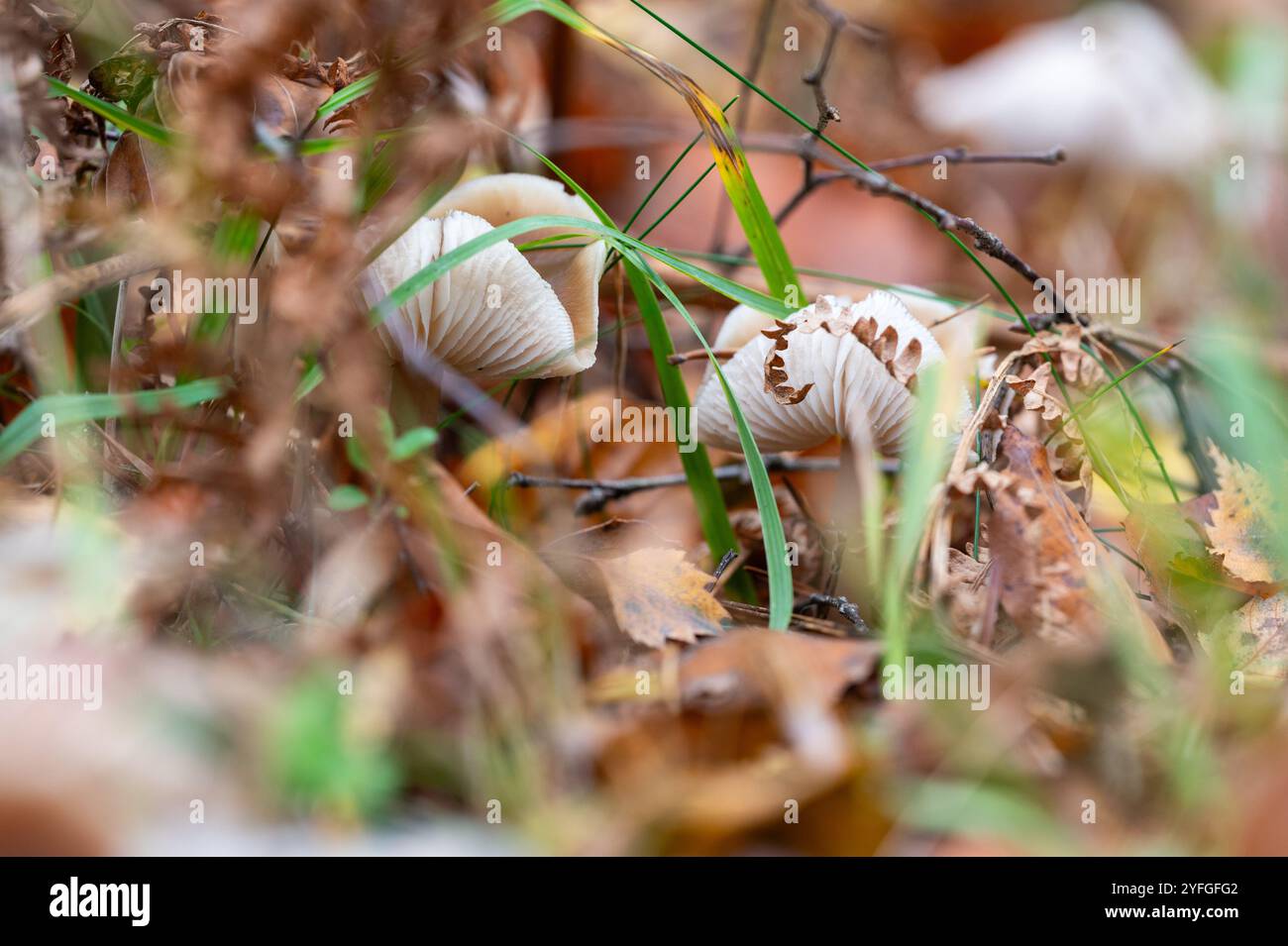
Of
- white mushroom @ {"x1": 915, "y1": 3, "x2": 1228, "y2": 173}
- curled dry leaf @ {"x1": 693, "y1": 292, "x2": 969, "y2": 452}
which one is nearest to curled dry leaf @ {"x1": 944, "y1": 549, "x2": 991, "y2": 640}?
curled dry leaf @ {"x1": 693, "y1": 292, "x2": 969, "y2": 452}

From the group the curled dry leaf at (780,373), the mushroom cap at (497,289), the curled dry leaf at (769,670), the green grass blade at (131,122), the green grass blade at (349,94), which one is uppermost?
the green grass blade at (349,94)

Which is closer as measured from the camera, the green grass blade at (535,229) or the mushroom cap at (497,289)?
the green grass blade at (535,229)

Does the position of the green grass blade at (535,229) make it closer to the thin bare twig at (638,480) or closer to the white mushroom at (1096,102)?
the thin bare twig at (638,480)

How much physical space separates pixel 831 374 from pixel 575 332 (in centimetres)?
31

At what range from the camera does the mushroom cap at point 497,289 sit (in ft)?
3.59

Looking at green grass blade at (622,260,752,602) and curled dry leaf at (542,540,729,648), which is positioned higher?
green grass blade at (622,260,752,602)

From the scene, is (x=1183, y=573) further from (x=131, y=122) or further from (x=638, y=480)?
(x=131, y=122)

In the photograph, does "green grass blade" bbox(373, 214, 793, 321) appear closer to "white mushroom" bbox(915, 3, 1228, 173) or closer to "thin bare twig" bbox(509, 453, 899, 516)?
"thin bare twig" bbox(509, 453, 899, 516)

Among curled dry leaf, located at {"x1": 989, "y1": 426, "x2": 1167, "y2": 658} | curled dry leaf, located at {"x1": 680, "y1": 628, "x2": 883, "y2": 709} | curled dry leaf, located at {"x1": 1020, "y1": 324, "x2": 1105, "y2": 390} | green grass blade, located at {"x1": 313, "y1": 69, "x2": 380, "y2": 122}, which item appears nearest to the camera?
curled dry leaf, located at {"x1": 680, "y1": 628, "x2": 883, "y2": 709}

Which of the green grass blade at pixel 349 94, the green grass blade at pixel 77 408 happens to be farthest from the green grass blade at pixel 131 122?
the green grass blade at pixel 77 408

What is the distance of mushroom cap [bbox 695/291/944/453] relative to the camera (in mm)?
1116

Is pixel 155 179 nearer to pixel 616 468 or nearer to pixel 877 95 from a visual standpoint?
pixel 616 468

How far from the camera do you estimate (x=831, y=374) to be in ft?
3.83
